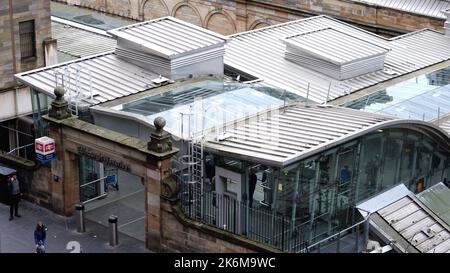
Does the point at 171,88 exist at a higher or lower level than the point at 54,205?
higher

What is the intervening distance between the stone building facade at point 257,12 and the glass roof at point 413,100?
11.3 meters

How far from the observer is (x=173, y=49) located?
47531mm

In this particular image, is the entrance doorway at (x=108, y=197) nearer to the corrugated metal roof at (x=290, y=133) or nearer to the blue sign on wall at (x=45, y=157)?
the blue sign on wall at (x=45, y=157)

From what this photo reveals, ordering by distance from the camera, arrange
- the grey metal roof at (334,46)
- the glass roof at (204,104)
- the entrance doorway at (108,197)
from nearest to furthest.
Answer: the glass roof at (204,104), the entrance doorway at (108,197), the grey metal roof at (334,46)

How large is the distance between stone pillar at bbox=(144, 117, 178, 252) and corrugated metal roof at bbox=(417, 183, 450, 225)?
9.74 m

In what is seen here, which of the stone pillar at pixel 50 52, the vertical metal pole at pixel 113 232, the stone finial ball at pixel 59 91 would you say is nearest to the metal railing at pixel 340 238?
the vertical metal pole at pixel 113 232

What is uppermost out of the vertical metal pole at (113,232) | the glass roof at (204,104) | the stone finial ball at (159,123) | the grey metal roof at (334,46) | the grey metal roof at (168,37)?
the grey metal roof at (168,37)

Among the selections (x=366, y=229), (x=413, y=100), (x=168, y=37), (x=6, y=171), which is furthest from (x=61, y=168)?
(x=413, y=100)

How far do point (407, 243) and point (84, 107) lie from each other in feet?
42.4

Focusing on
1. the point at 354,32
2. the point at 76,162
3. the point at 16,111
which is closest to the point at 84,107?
the point at 76,162

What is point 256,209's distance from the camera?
132 feet

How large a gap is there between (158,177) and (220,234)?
323 centimetres

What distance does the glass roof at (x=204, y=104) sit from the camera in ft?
139
